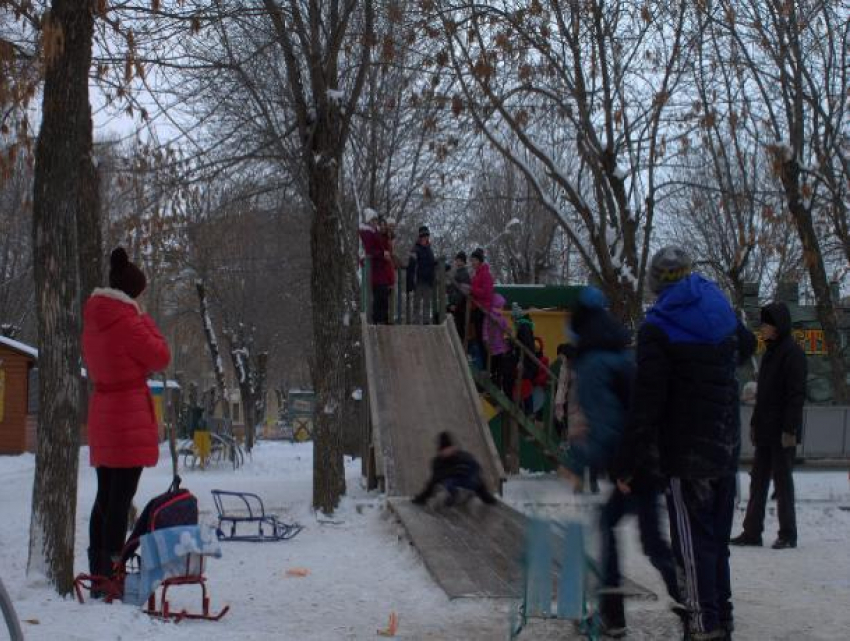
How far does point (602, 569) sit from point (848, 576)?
10.9 ft

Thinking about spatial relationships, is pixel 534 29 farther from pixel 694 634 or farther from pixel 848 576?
pixel 694 634

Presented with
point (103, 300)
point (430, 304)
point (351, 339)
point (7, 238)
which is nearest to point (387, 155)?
point (351, 339)

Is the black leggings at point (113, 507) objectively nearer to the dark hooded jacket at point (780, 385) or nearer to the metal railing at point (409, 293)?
the dark hooded jacket at point (780, 385)

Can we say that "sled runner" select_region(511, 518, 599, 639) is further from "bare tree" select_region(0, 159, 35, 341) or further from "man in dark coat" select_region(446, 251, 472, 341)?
"bare tree" select_region(0, 159, 35, 341)

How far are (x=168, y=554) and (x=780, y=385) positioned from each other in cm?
572

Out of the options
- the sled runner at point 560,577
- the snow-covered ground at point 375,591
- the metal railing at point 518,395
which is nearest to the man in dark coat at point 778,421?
the snow-covered ground at point 375,591

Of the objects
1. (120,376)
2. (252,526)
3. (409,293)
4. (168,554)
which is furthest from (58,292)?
(409,293)

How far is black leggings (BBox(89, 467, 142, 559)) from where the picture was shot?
250 inches

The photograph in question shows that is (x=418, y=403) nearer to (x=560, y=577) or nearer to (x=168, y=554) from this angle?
(x=168, y=554)

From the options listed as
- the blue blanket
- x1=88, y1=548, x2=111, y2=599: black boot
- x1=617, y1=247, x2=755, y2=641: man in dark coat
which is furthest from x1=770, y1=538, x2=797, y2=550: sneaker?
x1=88, y1=548, x2=111, y2=599: black boot

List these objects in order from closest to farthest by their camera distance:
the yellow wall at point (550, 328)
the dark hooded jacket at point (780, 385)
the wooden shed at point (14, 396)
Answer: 1. the dark hooded jacket at point (780, 385)
2. the yellow wall at point (550, 328)
3. the wooden shed at point (14, 396)

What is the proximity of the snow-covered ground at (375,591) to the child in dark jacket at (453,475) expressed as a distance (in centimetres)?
61

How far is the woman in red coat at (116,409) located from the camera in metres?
6.30

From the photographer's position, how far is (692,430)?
5375 millimetres
